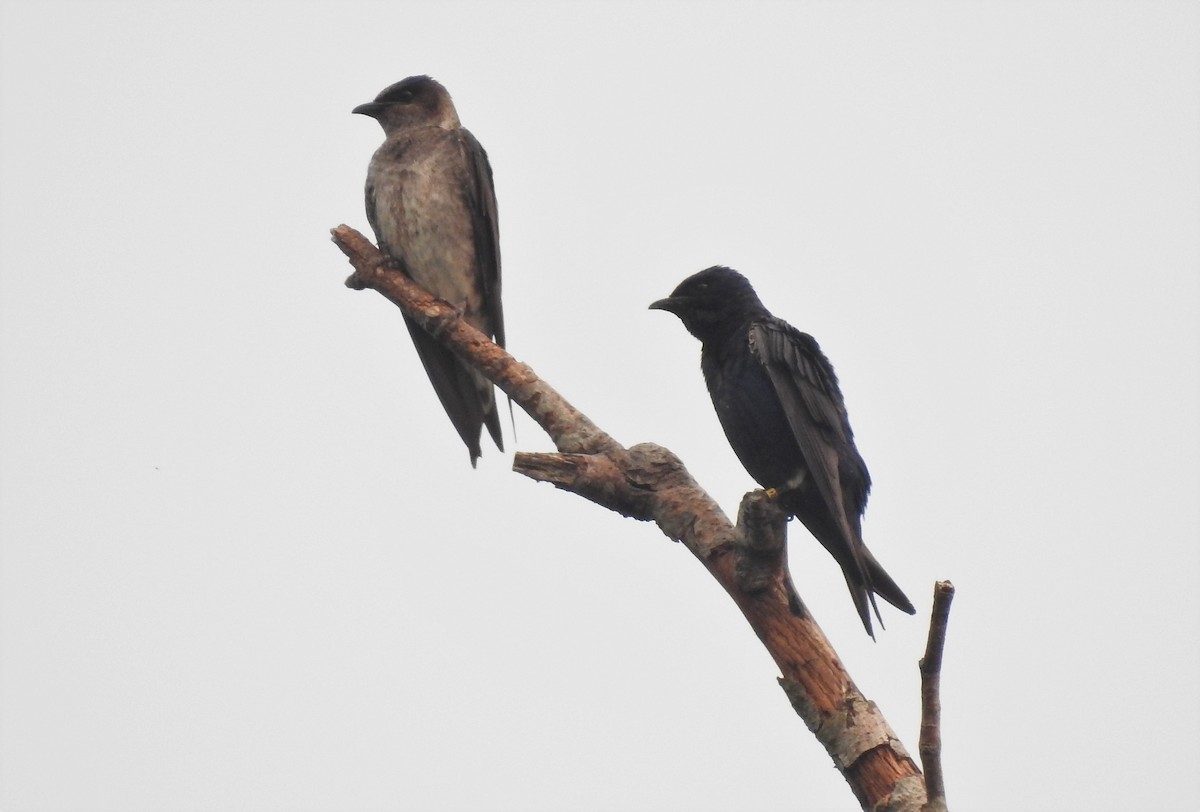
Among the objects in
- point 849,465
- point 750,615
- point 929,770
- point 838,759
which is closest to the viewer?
point 929,770

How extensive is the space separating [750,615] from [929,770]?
3.34ft

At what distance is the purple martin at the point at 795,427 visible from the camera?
527 centimetres

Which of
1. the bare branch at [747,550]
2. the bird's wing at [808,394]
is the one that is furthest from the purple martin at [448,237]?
the bird's wing at [808,394]

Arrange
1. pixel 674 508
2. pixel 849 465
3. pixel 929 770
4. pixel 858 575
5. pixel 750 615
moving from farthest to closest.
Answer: pixel 849 465 → pixel 858 575 → pixel 674 508 → pixel 750 615 → pixel 929 770

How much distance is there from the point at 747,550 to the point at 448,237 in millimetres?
3199

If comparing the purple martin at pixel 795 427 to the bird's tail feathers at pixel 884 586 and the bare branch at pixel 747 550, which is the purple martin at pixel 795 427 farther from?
the bare branch at pixel 747 550

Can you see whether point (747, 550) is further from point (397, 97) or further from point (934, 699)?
point (397, 97)

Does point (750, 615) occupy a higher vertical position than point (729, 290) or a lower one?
lower

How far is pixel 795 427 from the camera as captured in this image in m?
5.29

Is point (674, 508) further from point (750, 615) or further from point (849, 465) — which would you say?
point (849, 465)

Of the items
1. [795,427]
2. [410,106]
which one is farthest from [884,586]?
[410,106]

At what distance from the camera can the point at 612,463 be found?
469 cm

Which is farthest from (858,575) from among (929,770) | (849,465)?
(929,770)

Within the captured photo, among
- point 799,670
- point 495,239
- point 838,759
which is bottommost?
point 838,759
